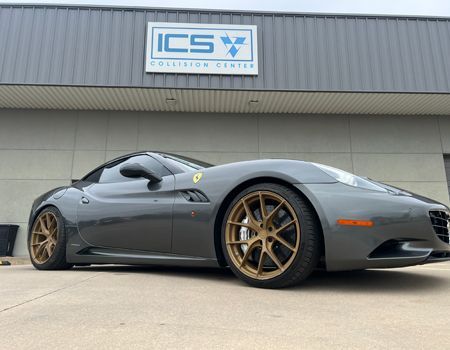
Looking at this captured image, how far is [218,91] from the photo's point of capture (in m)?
7.63

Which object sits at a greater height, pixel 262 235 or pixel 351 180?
pixel 351 180

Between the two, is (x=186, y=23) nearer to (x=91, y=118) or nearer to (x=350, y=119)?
(x=91, y=118)

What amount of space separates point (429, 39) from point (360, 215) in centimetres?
761

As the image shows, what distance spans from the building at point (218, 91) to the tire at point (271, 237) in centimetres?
531

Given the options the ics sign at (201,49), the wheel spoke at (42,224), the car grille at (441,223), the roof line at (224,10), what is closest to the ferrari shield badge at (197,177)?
the car grille at (441,223)

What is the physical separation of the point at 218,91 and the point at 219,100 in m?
0.56

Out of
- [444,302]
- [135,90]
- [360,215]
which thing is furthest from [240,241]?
[135,90]

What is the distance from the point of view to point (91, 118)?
891 cm

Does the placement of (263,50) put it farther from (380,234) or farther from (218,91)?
(380,234)

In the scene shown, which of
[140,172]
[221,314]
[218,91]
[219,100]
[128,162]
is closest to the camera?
[221,314]

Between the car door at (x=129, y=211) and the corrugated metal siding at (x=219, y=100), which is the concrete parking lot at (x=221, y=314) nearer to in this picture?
the car door at (x=129, y=211)

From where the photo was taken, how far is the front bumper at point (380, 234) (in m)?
2.20

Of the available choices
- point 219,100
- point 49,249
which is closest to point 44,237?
point 49,249

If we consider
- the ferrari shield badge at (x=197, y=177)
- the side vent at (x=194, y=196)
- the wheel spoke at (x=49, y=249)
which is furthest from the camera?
the wheel spoke at (x=49, y=249)
